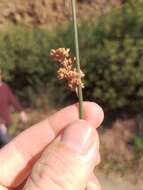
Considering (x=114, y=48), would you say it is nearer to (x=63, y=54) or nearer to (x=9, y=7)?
(x=9, y=7)

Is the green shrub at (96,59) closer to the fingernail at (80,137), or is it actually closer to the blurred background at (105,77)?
the blurred background at (105,77)

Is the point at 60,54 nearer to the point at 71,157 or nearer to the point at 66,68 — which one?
the point at 66,68

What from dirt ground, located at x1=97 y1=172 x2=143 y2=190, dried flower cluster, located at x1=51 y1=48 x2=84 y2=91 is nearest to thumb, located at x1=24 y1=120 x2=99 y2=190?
dried flower cluster, located at x1=51 y1=48 x2=84 y2=91

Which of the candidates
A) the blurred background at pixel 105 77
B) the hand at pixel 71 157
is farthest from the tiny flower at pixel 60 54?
the blurred background at pixel 105 77

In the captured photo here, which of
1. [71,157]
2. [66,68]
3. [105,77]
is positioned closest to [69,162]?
[71,157]

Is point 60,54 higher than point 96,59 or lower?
higher

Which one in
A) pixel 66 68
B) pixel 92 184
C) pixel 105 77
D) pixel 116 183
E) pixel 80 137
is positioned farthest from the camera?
pixel 105 77

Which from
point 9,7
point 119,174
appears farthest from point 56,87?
point 9,7

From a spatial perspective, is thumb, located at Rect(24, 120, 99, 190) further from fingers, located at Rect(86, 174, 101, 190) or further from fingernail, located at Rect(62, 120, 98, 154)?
fingers, located at Rect(86, 174, 101, 190)

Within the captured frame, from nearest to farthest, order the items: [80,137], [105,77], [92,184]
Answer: [80,137] → [92,184] → [105,77]
